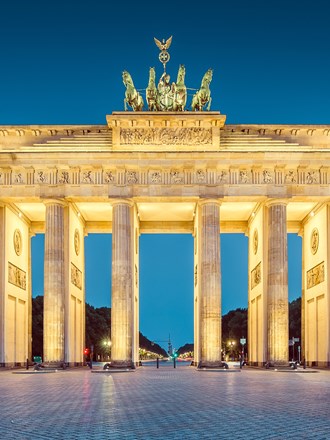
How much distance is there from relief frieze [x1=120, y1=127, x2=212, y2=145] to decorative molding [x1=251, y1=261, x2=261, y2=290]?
36.9 feet

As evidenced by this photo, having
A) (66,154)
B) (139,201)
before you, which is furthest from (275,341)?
(66,154)

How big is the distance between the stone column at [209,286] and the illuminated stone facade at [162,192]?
0.25 ft

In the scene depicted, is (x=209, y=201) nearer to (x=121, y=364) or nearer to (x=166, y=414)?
(x=121, y=364)

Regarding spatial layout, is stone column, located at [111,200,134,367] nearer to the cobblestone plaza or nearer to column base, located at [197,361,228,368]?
column base, located at [197,361,228,368]

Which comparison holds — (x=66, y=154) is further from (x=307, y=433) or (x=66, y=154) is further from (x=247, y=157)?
(x=307, y=433)

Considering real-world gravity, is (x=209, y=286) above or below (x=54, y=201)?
below

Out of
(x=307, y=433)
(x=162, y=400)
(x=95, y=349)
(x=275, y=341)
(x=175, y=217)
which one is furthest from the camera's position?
(x=95, y=349)

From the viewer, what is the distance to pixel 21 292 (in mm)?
54219

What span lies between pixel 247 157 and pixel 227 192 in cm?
298

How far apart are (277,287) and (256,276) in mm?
6167

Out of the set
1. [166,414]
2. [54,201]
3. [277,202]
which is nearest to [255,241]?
[277,202]

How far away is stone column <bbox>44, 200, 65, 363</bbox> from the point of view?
46406mm

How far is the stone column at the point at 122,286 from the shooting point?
152ft

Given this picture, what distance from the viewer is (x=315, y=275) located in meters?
52.7
